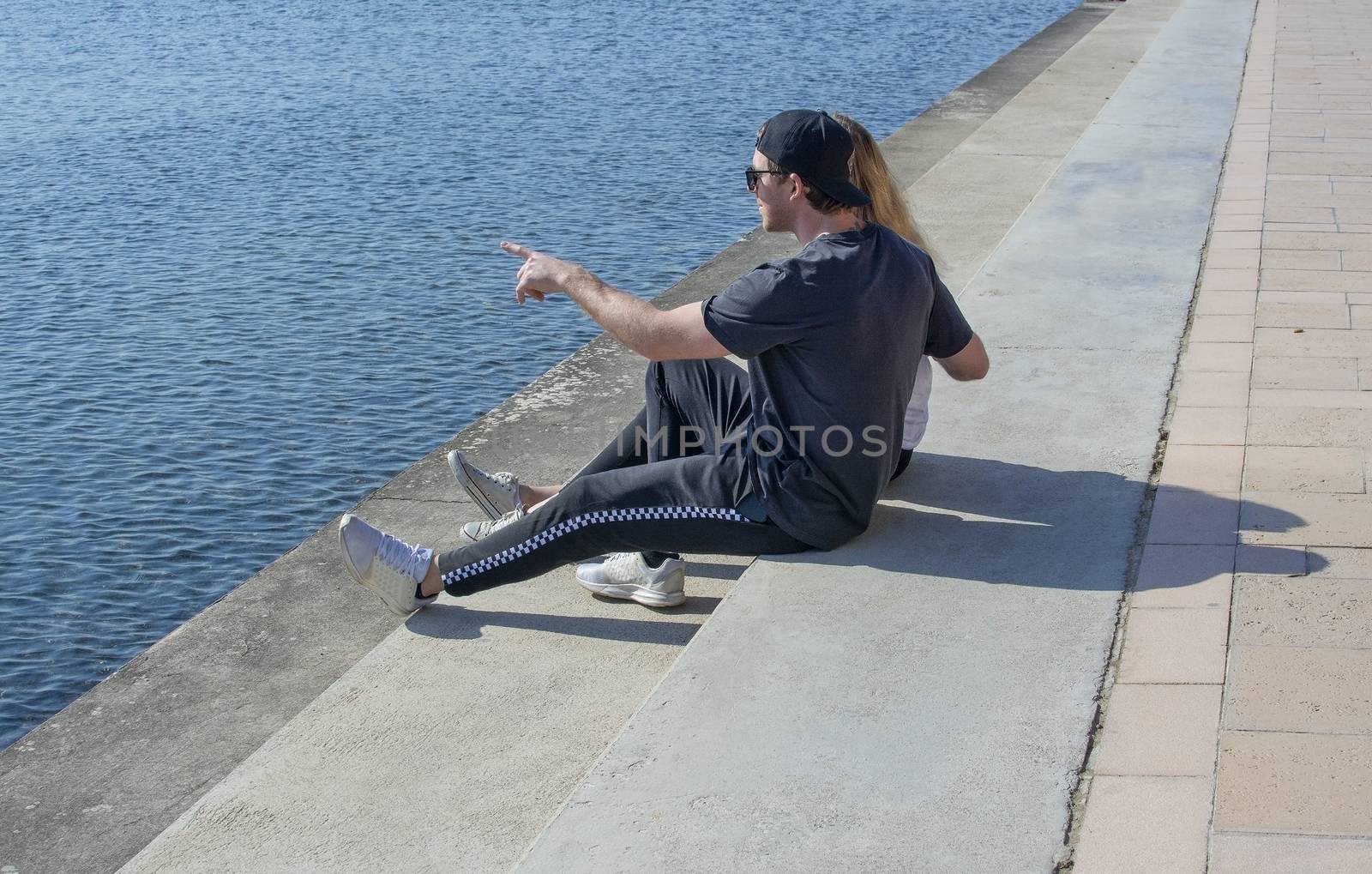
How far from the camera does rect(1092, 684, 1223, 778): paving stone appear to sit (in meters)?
2.62

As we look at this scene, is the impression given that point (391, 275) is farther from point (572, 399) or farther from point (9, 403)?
point (572, 399)

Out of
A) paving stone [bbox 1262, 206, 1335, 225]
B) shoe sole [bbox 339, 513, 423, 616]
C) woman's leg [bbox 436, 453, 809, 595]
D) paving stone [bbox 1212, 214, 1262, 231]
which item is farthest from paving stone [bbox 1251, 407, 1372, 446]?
paving stone [bbox 1262, 206, 1335, 225]

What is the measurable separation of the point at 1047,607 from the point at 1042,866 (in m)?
0.95

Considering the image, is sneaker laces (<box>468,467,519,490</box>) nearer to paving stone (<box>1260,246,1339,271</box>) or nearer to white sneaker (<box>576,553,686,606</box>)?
white sneaker (<box>576,553,686,606</box>)

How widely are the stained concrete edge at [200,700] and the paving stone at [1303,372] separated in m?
2.25

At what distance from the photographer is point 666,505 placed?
11.2ft

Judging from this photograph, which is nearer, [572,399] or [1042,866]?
[1042,866]

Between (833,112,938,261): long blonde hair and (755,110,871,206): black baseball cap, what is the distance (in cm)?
9

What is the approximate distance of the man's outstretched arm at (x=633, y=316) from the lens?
10.6 feet

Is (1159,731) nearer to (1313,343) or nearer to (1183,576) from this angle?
(1183,576)

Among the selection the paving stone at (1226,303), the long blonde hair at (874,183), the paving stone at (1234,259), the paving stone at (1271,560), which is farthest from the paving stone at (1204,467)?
the paving stone at (1234,259)

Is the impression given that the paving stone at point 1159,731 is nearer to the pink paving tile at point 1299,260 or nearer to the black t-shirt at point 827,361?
the black t-shirt at point 827,361

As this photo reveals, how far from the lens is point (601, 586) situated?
3.77 metres

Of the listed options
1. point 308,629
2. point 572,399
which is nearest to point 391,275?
point 572,399
